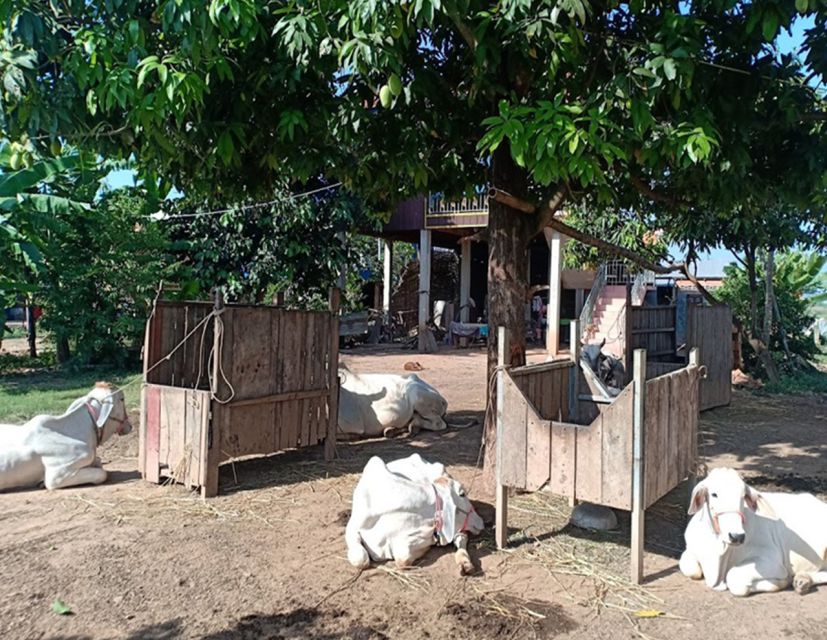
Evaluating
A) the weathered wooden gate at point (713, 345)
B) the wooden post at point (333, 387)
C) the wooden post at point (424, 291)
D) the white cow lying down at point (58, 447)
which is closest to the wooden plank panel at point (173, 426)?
the white cow lying down at point (58, 447)

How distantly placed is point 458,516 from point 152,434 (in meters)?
3.04

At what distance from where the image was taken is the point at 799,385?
496 inches

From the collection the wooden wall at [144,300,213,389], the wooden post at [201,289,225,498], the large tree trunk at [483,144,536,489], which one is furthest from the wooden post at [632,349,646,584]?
the wooden wall at [144,300,213,389]

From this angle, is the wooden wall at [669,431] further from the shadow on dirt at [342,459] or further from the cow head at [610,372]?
the cow head at [610,372]

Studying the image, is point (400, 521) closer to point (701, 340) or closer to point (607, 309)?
A: point (701, 340)

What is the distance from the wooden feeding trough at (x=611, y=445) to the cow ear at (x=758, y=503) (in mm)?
526

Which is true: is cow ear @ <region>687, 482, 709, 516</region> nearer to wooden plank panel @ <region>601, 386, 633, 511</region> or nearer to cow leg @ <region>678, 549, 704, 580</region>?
cow leg @ <region>678, 549, 704, 580</region>

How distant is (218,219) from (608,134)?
13750mm

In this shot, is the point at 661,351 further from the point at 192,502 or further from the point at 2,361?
the point at 2,361

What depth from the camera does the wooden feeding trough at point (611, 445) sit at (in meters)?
3.91

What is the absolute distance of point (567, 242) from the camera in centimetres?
1808

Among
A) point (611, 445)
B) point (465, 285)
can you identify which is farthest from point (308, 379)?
point (465, 285)

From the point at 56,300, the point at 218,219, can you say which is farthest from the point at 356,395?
the point at 218,219

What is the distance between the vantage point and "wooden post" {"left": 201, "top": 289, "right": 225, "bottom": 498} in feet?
18.1
